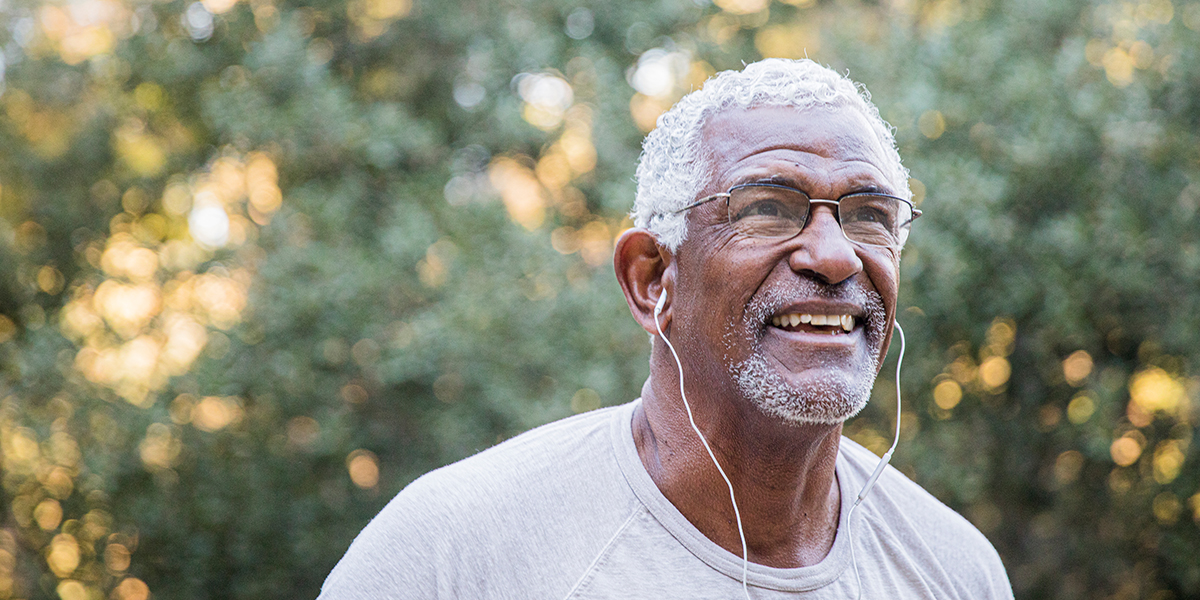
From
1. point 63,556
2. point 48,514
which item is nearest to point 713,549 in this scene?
point 48,514

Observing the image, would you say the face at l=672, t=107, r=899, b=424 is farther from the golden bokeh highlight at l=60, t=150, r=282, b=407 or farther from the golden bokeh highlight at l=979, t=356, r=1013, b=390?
the golden bokeh highlight at l=60, t=150, r=282, b=407

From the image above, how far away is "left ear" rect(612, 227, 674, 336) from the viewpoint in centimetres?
230

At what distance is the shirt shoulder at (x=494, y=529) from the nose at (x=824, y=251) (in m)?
0.64

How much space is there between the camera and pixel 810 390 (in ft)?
6.66

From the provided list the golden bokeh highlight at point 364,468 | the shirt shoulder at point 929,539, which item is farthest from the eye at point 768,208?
the golden bokeh highlight at point 364,468

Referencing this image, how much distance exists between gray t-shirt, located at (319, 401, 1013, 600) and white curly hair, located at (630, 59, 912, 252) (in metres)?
0.52

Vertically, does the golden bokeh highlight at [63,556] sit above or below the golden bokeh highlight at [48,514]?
below

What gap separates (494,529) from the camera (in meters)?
2.05

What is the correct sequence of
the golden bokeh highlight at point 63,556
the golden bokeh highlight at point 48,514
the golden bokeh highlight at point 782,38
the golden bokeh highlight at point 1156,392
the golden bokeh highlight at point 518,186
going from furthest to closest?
the golden bokeh highlight at point 782,38, the golden bokeh highlight at point 518,186, the golden bokeh highlight at point 63,556, the golden bokeh highlight at point 48,514, the golden bokeh highlight at point 1156,392

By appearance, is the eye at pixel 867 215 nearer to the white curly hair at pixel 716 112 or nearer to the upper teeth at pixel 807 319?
the white curly hair at pixel 716 112

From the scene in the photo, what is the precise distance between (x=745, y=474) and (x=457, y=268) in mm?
4166

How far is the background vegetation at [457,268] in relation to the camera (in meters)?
5.59

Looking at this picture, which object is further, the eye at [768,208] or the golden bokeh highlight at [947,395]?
the golden bokeh highlight at [947,395]

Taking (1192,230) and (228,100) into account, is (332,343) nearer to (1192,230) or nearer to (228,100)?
(228,100)
